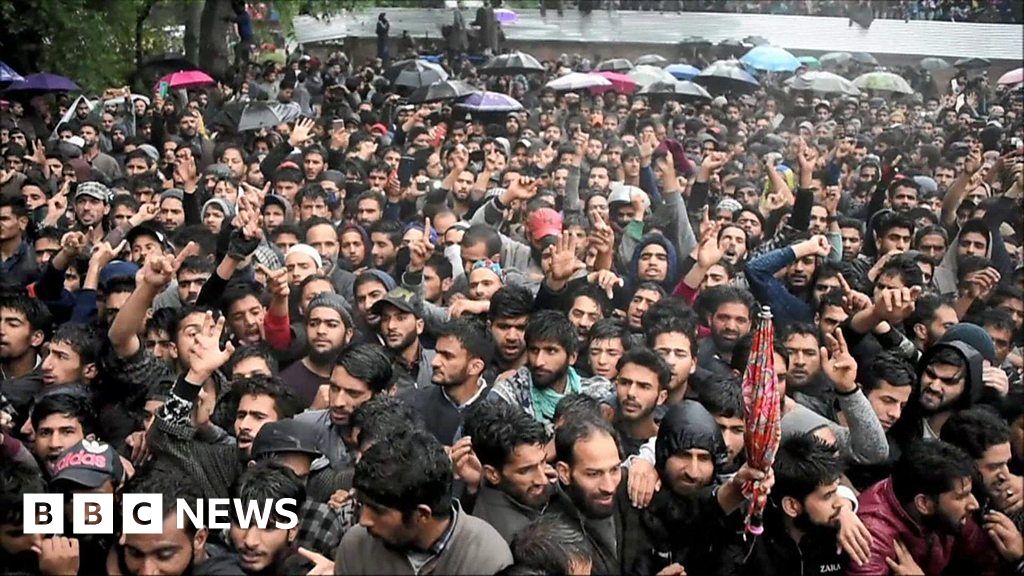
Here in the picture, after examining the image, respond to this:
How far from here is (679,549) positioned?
2938 mm

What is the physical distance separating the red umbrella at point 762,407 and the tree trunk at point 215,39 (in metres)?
14.1

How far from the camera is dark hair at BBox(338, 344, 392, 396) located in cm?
360

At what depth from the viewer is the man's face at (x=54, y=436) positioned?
3400 mm

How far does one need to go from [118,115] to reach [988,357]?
30.4 feet

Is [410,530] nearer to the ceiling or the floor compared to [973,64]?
nearer to the floor

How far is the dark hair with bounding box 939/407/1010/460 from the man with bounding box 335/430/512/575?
1623mm

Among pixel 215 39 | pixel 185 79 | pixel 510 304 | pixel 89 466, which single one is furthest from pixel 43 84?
pixel 89 466

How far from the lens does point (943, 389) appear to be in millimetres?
3719

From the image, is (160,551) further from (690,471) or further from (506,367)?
(506,367)

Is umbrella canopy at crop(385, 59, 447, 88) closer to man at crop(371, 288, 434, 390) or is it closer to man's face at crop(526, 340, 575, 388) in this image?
man at crop(371, 288, 434, 390)

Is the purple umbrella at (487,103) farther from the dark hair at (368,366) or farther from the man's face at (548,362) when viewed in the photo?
the dark hair at (368,366)

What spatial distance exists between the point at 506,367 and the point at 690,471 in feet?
4.67

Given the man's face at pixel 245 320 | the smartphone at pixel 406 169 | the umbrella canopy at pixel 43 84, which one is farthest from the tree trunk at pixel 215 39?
the man's face at pixel 245 320

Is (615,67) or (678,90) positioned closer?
(678,90)
